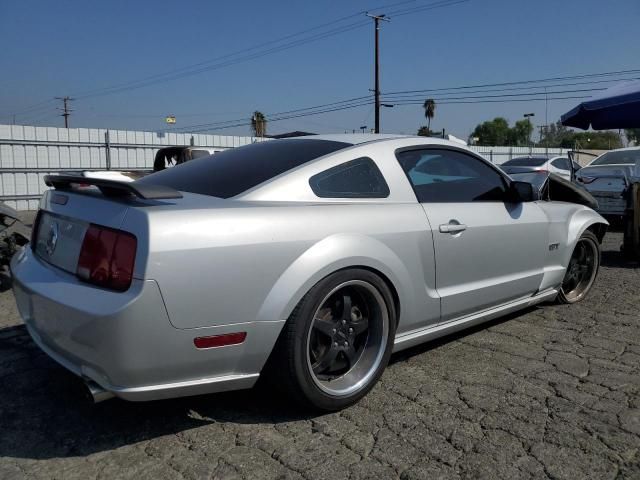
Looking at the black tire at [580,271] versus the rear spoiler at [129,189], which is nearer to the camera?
the rear spoiler at [129,189]

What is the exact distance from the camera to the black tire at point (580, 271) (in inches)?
187

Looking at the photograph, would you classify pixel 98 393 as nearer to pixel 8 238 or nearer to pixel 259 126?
pixel 8 238

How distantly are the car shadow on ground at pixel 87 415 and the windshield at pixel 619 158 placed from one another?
986 cm

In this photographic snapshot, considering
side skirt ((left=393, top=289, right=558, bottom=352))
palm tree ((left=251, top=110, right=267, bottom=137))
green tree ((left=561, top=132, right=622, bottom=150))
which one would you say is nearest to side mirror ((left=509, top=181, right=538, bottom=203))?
side skirt ((left=393, top=289, right=558, bottom=352))

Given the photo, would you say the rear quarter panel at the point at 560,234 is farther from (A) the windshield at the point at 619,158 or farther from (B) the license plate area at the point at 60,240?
(A) the windshield at the point at 619,158

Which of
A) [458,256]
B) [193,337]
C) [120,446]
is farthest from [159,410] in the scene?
[458,256]

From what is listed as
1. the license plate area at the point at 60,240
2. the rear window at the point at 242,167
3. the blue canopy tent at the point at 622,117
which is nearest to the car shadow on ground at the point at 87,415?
the license plate area at the point at 60,240

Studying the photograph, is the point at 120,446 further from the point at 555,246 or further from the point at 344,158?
the point at 555,246

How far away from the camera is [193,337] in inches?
90.0

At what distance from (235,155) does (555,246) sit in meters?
2.47

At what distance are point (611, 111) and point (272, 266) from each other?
6952mm

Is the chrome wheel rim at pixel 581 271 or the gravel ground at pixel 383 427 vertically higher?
the chrome wheel rim at pixel 581 271

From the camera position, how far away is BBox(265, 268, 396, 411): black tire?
8.26 ft

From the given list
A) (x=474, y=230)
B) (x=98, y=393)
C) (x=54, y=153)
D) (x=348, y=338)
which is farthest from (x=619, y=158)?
(x=54, y=153)
